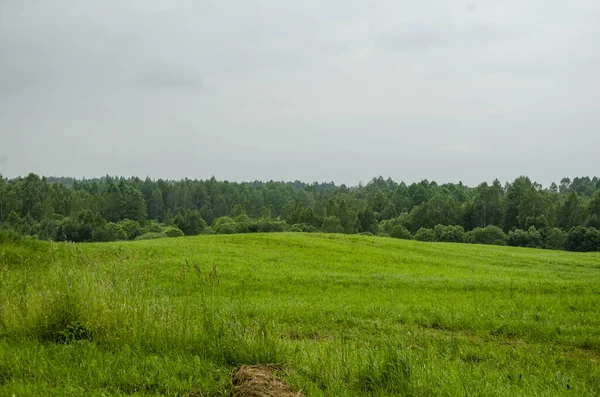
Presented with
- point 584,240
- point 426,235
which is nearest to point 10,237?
point 426,235

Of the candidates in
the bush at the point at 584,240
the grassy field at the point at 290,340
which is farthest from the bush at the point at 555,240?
the grassy field at the point at 290,340

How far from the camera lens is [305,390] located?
533 centimetres

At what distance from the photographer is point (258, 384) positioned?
5191 millimetres

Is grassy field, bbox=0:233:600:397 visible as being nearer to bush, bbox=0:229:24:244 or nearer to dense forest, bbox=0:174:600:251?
bush, bbox=0:229:24:244

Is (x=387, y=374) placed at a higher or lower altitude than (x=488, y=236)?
higher

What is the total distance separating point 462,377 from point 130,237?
10042 cm

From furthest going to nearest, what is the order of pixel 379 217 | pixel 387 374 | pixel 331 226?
pixel 379 217 → pixel 331 226 → pixel 387 374

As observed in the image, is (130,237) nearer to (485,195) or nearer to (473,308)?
(485,195)

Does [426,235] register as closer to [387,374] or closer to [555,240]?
[555,240]

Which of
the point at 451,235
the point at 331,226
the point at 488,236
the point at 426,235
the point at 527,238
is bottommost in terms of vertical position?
the point at 426,235

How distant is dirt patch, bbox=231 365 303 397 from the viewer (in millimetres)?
5070

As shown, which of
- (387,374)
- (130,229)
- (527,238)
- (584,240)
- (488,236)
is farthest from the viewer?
(130,229)

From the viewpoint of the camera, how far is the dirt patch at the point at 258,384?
16.6 ft

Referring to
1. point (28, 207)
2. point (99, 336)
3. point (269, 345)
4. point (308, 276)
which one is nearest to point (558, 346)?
point (269, 345)
